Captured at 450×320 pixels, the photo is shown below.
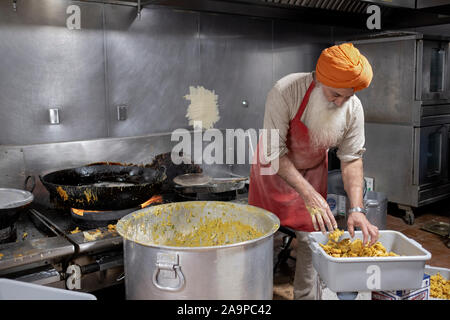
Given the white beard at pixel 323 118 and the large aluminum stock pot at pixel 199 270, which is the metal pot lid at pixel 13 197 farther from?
the white beard at pixel 323 118

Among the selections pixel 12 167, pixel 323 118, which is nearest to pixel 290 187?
pixel 323 118

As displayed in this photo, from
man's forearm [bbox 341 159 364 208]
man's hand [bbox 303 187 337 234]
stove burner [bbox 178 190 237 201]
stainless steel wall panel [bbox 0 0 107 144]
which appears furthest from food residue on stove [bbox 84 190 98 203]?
man's forearm [bbox 341 159 364 208]

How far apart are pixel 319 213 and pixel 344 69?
615 mm

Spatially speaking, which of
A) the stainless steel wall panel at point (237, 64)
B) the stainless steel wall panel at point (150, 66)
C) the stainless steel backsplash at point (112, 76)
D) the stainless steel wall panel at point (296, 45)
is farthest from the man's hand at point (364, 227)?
the stainless steel wall panel at point (296, 45)

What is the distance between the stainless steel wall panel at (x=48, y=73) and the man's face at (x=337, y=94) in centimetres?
158

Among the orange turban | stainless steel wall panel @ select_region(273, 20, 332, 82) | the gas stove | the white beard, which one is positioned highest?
stainless steel wall panel @ select_region(273, 20, 332, 82)

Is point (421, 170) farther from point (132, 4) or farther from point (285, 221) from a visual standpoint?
point (132, 4)

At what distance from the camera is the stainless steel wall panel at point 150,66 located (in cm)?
296

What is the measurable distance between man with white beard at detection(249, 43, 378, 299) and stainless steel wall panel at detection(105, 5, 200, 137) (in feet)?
3.46

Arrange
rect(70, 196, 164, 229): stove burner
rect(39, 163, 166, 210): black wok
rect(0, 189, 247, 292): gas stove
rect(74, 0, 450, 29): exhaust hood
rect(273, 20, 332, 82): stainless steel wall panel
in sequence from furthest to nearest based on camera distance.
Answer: rect(273, 20, 332, 82): stainless steel wall panel < rect(74, 0, 450, 29): exhaust hood < rect(70, 196, 164, 229): stove burner < rect(39, 163, 166, 210): black wok < rect(0, 189, 247, 292): gas stove

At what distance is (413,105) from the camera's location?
408 cm

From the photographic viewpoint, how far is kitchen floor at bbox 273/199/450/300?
3004mm

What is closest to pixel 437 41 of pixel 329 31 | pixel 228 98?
pixel 329 31

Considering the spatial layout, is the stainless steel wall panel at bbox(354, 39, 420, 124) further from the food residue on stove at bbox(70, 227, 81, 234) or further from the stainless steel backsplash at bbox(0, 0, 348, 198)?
the food residue on stove at bbox(70, 227, 81, 234)
